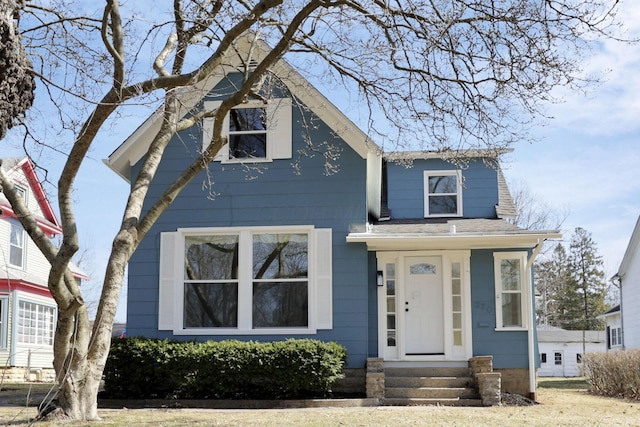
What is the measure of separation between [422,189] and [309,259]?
3.85 meters

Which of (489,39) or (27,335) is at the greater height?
(489,39)

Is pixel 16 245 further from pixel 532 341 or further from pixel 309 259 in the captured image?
pixel 532 341

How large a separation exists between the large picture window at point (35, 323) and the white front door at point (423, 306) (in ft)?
46.7

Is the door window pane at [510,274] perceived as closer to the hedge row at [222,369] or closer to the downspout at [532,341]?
the downspout at [532,341]

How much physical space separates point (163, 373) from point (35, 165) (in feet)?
15.5

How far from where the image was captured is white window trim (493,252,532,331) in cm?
1444

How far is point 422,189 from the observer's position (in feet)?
55.2

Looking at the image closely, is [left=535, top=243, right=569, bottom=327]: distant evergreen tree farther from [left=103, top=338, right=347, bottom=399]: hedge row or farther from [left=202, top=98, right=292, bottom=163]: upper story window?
[left=103, top=338, right=347, bottom=399]: hedge row

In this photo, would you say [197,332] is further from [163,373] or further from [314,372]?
[314,372]

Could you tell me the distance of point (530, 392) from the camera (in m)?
14.2

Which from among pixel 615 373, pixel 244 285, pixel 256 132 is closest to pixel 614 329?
pixel 615 373

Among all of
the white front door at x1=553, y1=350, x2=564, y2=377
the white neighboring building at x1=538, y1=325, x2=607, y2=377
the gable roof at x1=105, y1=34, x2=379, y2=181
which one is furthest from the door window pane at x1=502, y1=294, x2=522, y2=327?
the white front door at x1=553, y1=350, x2=564, y2=377

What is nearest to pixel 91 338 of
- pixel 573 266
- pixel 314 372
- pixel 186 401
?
pixel 186 401

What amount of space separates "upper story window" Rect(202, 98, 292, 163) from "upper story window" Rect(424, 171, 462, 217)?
382 centimetres
